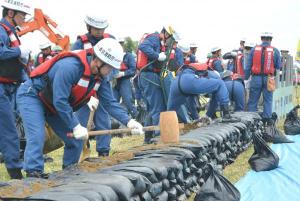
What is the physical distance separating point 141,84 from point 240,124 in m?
1.65

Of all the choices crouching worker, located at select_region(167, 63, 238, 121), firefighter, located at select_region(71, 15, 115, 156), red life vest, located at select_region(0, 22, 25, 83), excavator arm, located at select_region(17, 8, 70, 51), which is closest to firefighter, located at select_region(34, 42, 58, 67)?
excavator arm, located at select_region(17, 8, 70, 51)

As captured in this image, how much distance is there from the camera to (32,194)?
3273mm

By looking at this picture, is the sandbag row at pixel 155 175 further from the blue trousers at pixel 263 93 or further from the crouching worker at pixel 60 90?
the blue trousers at pixel 263 93

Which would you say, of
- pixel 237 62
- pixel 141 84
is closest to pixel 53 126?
pixel 141 84

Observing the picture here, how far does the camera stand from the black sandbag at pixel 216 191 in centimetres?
439

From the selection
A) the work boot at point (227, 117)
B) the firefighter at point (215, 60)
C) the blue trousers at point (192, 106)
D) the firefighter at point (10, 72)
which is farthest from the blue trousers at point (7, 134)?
the firefighter at point (215, 60)

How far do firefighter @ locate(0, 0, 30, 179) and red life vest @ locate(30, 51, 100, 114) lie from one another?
2.09ft

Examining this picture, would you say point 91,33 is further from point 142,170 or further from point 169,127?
point 142,170

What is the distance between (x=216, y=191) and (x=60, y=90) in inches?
59.1

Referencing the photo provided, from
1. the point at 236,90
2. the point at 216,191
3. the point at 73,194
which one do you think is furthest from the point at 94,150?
the point at 73,194

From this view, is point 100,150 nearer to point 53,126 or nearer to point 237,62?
point 53,126

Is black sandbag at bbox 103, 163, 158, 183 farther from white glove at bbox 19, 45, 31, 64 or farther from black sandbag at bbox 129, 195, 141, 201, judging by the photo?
white glove at bbox 19, 45, 31, 64

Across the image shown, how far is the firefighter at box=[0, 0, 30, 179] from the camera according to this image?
5234 millimetres

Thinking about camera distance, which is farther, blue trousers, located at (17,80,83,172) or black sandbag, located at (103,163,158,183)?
blue trousers, located at (17,80,83,172)
